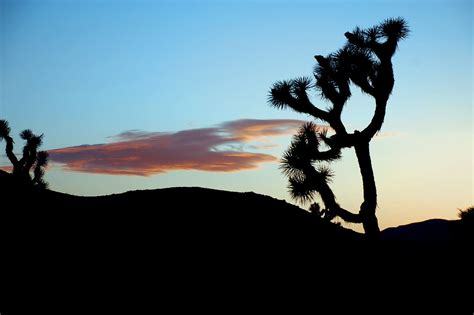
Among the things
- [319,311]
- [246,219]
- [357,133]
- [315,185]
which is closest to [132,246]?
[246,219]

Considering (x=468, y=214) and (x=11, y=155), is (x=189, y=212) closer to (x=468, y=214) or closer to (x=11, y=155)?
(x=468, y=214)

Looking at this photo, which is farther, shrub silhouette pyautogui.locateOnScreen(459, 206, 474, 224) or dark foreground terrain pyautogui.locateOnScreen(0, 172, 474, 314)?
shrub silhouette pyautogui.locateOnScreen(459, 206, 474, 224)

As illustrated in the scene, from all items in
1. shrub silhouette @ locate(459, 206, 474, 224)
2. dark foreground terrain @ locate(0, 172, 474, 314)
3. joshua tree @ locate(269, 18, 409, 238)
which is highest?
joshua tree @ locate(269, 18, 409, 238)

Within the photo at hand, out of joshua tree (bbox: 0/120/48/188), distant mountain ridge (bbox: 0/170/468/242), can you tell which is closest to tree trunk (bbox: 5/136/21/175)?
joshua tree (bbox: 0/120/48/188)

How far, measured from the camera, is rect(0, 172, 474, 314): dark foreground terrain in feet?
35.6

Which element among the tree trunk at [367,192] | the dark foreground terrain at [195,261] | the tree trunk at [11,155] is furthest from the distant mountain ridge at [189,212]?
the tree trunk at [11,155]

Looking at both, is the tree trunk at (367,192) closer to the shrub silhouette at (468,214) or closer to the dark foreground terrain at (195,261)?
the dark foreground terrain at (195,261)

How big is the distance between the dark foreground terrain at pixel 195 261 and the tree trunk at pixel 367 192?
20.7 inches

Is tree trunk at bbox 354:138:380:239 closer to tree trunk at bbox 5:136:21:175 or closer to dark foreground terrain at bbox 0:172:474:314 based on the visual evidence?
dark foreground terrain at bbox 0:172:474:314

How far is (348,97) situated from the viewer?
17.0 meters

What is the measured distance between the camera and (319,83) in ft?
55.9

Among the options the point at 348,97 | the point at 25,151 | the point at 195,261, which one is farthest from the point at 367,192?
the point at 25,151

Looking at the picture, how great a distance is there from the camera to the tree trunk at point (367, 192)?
16750 millimetres

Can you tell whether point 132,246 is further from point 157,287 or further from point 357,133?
point 357,133
